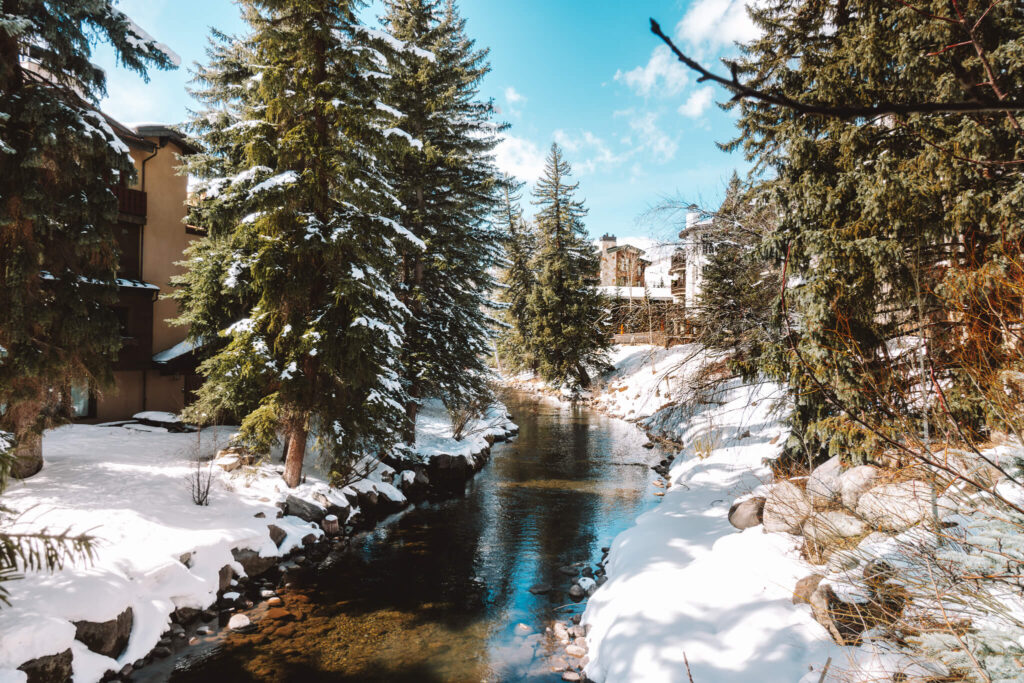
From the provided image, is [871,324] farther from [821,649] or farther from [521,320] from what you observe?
[521,320]

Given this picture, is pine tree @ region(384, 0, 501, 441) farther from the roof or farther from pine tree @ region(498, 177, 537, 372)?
pine tree @ region(498, 177, 537, 372)

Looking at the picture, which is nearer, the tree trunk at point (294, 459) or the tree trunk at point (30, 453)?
the tree trunk at point (30, 453)

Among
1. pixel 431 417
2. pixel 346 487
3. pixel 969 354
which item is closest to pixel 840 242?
pixel 969 354

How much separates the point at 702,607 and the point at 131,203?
62.6 ft

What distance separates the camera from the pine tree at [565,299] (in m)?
27.4

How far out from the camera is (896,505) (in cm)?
515

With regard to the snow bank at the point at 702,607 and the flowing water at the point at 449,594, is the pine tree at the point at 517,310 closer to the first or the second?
the flowing water at the point at 449,594

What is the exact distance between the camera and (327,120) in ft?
34.4

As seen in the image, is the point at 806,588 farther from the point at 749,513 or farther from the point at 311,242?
the point at 311,242

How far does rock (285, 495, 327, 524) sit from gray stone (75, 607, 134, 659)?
373 centimetres

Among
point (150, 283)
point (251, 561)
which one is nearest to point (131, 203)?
point (150, 283)

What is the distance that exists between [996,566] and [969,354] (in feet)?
10.8

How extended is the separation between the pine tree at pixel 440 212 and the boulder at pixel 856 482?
410 inches

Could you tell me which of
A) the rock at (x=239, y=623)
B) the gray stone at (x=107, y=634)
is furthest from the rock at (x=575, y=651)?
the gray stone at (x=107, y=634)
